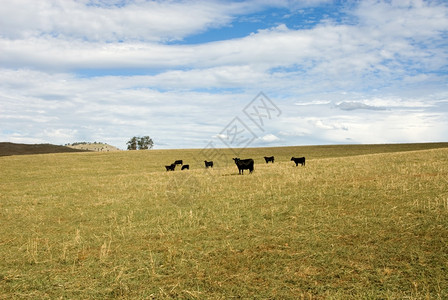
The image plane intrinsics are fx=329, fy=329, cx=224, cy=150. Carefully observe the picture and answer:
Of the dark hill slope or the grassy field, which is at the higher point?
the dark hill slope

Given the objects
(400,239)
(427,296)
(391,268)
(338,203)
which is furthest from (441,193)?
(427,296)

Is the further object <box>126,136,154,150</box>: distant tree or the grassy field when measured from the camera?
<box>126,136,154,150</box>: distant tree

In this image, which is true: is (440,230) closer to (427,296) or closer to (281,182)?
(427,296)

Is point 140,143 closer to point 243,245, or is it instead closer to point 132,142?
point 132,142

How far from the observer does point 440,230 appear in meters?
9.35

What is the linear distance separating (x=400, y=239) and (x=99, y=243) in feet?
29.3

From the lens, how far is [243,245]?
937 centimetres

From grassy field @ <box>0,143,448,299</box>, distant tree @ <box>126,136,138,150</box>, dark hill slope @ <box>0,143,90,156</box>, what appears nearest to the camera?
grassy field @ <box>0,143,448,299</box>

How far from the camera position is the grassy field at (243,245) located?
7125mm

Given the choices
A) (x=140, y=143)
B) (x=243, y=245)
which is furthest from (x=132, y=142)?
(x=243, y=245)

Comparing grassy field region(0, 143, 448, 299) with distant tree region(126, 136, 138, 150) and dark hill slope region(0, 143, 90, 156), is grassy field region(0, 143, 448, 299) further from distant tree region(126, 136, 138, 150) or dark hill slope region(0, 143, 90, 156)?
distant tree region(126, 136, 138, 150)

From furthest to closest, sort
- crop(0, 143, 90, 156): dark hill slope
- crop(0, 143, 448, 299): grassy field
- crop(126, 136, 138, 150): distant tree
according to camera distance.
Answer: crop(126, 136, 138, 150): distant tree < crop(0, 143, 90, 156): dark hill slope < crop(0, 143, 448, 299): grassy field

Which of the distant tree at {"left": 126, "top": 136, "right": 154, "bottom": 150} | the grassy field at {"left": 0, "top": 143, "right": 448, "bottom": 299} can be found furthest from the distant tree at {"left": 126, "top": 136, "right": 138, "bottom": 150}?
the grassy field at {"left": 0, "top": 143, "right": 448, "bottom": 299}

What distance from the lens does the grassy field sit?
7125mm
